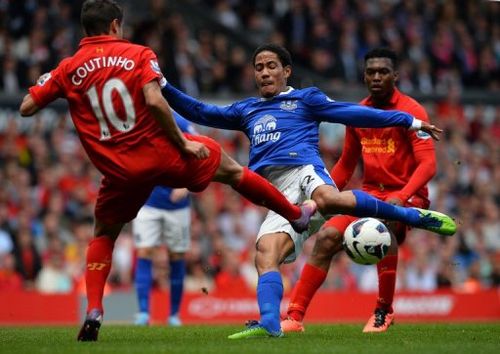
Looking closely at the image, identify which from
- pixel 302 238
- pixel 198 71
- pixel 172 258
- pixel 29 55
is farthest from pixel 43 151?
pixel 302 238

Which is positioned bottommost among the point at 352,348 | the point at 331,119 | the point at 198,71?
the point at 352,348

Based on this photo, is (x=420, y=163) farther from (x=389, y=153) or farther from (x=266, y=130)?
(x=266, y=130)

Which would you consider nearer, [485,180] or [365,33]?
[485,180]

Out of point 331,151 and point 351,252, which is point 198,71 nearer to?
point 331,151

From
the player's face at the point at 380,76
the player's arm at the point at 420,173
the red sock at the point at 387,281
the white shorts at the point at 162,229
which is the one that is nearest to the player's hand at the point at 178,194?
the white shorts at the point at 162,229

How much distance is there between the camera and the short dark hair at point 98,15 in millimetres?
8953

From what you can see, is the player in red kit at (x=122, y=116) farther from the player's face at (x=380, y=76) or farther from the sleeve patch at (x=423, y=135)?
the player's face at (x=380, y=76)

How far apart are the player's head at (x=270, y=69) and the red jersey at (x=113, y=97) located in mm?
1360

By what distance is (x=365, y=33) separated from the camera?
23.8 metres

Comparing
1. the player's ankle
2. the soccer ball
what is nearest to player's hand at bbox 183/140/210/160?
the soccer ball

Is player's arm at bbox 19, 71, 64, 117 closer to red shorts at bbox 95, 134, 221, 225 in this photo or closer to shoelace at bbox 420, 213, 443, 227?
red shorts at bbox 95, 134, 221, 225

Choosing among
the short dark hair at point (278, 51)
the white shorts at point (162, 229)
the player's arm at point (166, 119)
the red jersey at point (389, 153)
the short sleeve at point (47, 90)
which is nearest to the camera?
the player's arm at point (166, 119)

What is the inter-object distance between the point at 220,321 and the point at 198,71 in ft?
19.7

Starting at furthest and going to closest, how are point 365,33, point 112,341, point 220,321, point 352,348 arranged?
point 365,33
point 220,321
point 112,341
point 352,348
